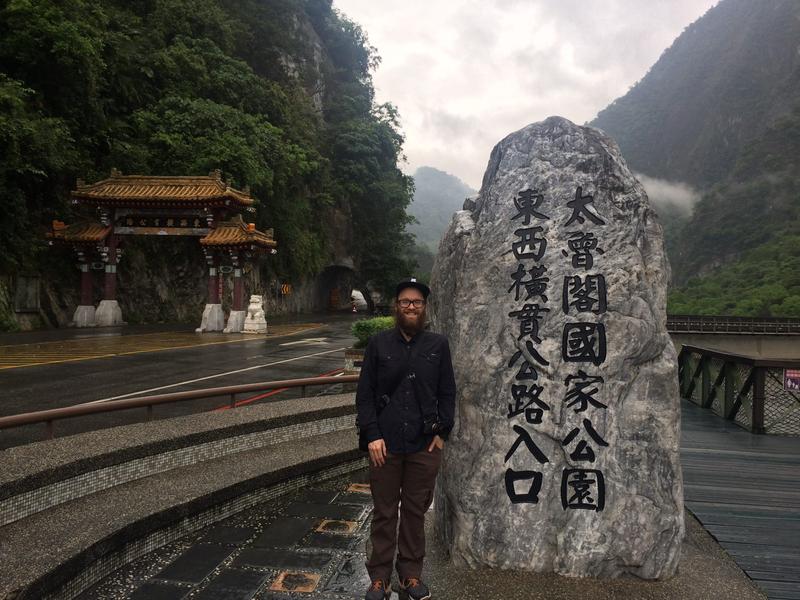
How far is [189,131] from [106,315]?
25.5 ft

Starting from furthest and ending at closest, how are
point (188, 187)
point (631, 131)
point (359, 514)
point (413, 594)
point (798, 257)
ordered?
point (631, 131) → point (798, 257) → point (188, 187) → point (359, 514) → point (413, 594)

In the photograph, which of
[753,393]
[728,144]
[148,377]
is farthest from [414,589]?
[728,144]

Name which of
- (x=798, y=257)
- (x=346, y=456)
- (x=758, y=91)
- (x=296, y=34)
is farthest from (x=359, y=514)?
(x=758, y=91)

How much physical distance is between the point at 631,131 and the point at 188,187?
94718 mm

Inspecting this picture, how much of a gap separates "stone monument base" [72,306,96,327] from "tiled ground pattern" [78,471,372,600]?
54.8 feet

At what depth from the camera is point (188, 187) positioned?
61.3 ft

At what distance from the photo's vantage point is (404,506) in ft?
8.63

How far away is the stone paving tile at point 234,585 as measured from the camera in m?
2.78

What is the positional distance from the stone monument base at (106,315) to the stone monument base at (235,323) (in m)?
3.76

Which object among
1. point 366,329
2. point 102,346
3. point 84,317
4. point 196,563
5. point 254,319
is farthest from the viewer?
point 254,319

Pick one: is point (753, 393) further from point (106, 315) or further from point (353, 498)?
point (106, 315)

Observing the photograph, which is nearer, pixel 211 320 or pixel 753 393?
pixel 753 393

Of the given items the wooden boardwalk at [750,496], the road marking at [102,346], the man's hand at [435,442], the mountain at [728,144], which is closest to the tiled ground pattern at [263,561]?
the man's hand at [435,442]

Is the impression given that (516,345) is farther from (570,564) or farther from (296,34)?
(296,34)
